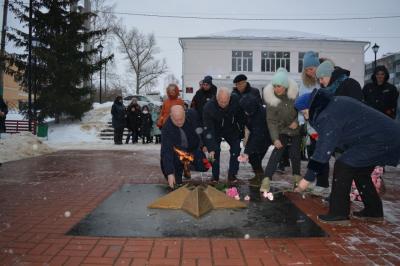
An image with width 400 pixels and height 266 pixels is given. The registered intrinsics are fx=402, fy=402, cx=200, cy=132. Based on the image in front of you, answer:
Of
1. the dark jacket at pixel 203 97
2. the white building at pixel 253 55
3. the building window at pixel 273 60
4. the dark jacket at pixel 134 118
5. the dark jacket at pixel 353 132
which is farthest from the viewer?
the building window at pixel 273 60

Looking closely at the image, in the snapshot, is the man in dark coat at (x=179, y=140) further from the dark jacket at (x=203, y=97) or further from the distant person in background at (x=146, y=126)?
the distant person in background at (x=146, y=126)

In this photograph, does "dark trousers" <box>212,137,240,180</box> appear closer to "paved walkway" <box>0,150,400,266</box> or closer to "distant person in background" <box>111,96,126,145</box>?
"paved walkway" <box>0,150,400,266</box>

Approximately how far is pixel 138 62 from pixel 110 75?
4.36 m

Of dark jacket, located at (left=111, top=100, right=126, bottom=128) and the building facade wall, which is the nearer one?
dark jacket, located at (left=111, top=100, right=126, bottom=128)

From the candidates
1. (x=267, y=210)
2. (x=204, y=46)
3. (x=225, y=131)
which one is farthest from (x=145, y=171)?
(x=204, y=46)

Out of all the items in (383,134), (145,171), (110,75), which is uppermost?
(110,75)

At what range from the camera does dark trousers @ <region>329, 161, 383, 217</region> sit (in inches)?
158

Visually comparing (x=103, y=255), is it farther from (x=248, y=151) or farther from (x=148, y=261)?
(x=248, y=151)

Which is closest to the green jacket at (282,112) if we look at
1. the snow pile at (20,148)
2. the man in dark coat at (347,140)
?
the man in dark coat at (347,140)

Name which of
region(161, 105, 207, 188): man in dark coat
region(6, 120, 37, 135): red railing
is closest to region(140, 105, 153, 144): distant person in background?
region(6, 120, 37, 135): red railing

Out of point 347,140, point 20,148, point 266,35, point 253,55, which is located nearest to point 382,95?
point 347,140

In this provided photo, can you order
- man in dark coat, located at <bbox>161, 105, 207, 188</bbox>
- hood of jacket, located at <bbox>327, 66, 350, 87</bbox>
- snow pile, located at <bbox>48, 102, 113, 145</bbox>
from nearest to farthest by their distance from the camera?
hood of jacket, located at <bbox>327, 66, 350, 87</bbox>, man in dark coat, located at <bbox>161, 105, 207, 188</bbox>, snow pile, located at <bbox>48, 102, 113, 145</bbox>

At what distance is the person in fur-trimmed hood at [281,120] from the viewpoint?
5672 mm

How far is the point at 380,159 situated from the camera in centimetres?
389
